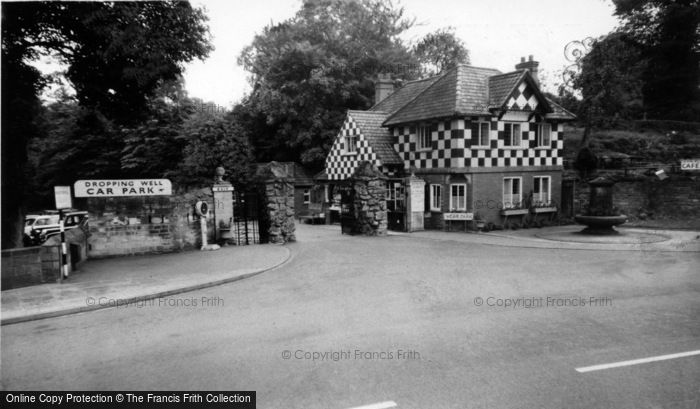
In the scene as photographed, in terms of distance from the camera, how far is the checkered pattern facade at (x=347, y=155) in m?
25.1

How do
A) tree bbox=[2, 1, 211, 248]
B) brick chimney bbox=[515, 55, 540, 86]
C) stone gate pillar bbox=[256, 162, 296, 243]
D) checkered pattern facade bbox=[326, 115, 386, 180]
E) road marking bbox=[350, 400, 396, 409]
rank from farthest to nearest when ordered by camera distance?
checkered pattern facade bbox=[326, 115, 386, 180] → brick chimney bbox=[515, 55, 540, 86] → stone gate pillar bbox=[256, 162, 296, 243] → tree bbox=[2, 1, 211, 248] → road marking bbox=[350, 400, 396, 409]

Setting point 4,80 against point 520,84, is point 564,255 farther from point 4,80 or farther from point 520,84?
point 4,80

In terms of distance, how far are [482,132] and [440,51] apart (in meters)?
20.9

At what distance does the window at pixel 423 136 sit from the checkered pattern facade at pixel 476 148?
0.30m

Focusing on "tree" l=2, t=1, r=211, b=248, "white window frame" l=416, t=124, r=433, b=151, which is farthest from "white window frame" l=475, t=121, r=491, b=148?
"tree" l=2, t=1, r=211, b=248

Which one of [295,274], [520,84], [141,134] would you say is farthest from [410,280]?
[141,134]

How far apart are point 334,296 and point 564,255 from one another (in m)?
8.57

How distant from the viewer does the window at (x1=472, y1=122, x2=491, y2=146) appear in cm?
2112

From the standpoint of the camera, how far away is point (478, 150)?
20969mm

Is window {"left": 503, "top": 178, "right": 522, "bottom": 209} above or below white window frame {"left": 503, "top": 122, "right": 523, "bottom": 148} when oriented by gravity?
below

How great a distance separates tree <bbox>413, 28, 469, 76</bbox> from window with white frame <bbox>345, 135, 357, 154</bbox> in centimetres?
1480

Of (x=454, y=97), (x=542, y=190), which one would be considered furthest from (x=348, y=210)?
(x=542, y=190)

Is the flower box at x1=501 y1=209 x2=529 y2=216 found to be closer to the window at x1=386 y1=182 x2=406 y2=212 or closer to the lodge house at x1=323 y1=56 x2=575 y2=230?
the lodge house at x1=323 y1=56 x2=575 y2=230

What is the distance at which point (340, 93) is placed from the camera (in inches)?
1330
